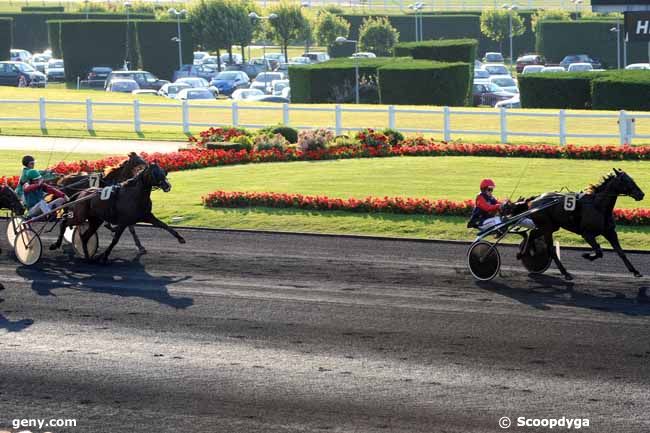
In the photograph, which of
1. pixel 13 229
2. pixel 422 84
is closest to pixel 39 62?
pixel 422 84

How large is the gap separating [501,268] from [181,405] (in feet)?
21.8

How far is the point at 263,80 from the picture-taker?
64125mm

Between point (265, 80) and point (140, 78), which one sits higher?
point (140, 78)

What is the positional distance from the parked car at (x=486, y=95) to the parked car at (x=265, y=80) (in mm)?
12265

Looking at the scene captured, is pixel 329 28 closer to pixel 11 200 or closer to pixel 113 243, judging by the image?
pixel 11 200

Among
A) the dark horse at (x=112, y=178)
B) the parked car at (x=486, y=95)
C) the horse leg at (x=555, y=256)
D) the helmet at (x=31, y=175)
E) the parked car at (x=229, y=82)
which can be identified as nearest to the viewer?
the horse leg at (x=555, y=256)

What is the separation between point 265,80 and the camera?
63.4 m

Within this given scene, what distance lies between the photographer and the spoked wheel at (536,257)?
598 inches

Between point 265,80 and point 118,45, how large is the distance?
12680mm

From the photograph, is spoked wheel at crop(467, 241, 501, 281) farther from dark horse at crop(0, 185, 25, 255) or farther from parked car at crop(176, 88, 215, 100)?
parked car at crop(176, 88, 215, 100)

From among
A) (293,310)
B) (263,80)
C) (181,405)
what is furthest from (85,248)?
(263,80)

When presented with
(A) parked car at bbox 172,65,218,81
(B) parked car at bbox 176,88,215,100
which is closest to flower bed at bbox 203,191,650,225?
(B) parked car at bbox 176,88,215,100

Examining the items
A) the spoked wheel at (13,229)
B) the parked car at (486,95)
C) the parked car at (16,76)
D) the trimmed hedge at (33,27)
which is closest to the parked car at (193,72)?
the parked car at (16,76)

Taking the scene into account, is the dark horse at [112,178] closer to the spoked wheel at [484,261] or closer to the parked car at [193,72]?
the spoked wheel at [484,261]
